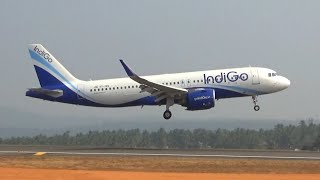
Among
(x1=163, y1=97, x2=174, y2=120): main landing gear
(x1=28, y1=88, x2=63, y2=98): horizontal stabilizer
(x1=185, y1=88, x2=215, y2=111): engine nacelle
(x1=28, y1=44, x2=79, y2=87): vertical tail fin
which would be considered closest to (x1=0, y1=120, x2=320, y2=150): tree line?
(x1=28, y1=44, x2=79, y2=87): vertical tail fin

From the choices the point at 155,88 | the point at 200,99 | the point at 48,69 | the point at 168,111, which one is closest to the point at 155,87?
the point at 155,88

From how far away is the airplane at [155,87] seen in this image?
44094mm

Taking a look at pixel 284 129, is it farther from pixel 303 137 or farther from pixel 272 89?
pixel 272 89

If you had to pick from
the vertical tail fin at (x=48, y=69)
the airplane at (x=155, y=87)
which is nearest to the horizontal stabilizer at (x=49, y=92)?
the airplane at (x=155, y=87)

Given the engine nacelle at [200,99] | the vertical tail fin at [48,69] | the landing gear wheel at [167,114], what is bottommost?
the landing gear wheel at [167,114]

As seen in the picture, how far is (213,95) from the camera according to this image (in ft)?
142

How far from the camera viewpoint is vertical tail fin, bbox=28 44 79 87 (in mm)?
49625

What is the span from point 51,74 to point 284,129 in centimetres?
10778

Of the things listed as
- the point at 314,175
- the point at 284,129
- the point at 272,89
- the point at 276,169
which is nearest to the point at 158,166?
the point at 276,169

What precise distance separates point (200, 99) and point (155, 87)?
157 inches

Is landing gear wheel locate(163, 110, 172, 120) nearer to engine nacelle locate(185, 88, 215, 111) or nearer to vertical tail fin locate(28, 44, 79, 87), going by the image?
engine nacelle locate(185, 88, 215, 111)

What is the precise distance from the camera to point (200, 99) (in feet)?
141

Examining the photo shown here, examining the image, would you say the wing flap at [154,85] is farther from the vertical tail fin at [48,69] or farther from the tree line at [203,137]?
the tree line at [203,137]

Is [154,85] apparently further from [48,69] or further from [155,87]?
[48,69]
